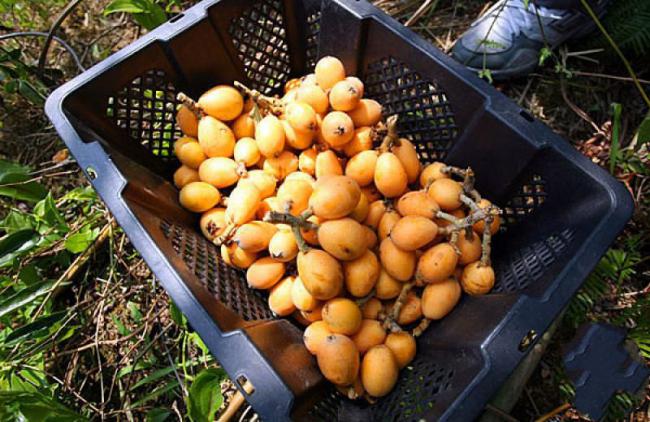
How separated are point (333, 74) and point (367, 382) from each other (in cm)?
87

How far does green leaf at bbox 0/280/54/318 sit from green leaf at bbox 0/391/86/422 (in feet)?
0.96

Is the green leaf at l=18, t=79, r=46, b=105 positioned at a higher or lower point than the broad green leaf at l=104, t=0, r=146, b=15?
lower

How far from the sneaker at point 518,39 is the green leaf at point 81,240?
159 cm

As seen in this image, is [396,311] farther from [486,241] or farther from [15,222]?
[15,222]

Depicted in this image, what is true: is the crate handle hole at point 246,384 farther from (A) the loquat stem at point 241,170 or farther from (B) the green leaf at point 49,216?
(B) the green leaf at point 49,216

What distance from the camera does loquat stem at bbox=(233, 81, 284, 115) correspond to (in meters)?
1.41

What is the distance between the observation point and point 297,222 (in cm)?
113

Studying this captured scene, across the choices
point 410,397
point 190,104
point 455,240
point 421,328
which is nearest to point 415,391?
point 410,397

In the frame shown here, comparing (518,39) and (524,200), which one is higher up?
(518,39)

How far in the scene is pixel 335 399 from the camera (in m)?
1.24

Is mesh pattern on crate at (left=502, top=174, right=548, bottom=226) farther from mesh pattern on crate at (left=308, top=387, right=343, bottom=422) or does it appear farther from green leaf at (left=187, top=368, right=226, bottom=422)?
green leaf at (left=187, top=368, right=226, bottom=422)

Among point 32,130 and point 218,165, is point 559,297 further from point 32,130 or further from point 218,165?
point 32,130

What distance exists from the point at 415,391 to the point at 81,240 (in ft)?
4.18

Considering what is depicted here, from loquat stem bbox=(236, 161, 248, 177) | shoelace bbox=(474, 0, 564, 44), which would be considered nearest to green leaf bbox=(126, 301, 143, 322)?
loquat stem bbox=(236, 161, 248, 177)
